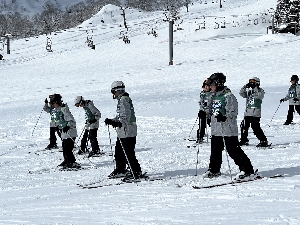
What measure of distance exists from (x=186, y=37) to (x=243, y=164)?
41.6 metres

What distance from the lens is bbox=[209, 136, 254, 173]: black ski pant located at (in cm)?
639

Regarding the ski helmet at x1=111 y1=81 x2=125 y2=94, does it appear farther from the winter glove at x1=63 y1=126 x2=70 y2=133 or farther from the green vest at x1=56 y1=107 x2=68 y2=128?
the green vest at x1=56 y1=107 x2=68 y2=128

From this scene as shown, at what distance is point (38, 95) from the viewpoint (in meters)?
25.1


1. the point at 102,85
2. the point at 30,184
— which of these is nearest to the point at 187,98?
the point at 102,85

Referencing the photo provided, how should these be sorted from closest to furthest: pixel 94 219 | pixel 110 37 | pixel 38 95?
pixel 94 219, pixel 38 95, pixel 110 37

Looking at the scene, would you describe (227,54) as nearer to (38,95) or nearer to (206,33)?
(206,33)

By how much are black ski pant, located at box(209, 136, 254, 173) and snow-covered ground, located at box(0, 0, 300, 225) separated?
0.27m

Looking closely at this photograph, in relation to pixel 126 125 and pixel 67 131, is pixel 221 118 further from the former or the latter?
pixel 67 131

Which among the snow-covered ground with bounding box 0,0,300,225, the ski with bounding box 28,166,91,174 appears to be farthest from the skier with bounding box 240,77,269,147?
the ski with bounding box 28,166,91,174

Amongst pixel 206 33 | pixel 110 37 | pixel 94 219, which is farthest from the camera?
pixel 110 37

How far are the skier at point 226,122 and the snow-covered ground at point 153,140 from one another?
329 mm

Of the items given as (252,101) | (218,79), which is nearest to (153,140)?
(252,101)

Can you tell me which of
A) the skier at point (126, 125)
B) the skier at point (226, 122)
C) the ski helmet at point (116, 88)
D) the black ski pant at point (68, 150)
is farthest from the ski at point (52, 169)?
the skier at point (226, 122)

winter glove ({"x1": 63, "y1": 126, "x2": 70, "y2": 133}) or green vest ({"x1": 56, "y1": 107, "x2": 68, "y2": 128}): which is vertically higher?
green vest ({"x1": 56, "y1": 107, "x2": 68, "y2": 128})
